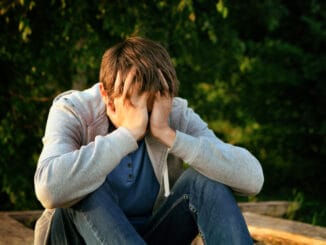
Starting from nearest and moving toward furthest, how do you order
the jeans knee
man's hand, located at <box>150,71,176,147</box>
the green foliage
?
1. the jeans knee
2. man's hand, located at <box>150,71,176,147</box>
3. the green foliage

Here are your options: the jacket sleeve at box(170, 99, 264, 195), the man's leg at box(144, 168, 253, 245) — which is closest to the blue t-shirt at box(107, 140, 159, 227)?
the man's leg at box(144, 168, 253, 245)

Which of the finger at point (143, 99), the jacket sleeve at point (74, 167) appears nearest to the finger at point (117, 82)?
the finger at point (143, 99)

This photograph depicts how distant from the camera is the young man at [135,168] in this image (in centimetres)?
251

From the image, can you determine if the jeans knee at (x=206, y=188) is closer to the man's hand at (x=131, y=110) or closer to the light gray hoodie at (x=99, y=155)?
the light gray hoodie at (x=99, y=155)

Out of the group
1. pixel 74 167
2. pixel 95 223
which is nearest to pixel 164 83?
pixel 74 167

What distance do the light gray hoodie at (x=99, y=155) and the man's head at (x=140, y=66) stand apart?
0.18 metres

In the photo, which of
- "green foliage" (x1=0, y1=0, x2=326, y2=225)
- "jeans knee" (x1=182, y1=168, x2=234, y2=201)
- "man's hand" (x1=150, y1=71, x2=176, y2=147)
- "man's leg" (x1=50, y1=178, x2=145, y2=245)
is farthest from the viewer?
"green foliage" (x1=0, y1=0, x2=326, y2=225)

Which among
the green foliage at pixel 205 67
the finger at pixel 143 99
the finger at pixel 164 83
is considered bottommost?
the green foliage at pixel 205 67

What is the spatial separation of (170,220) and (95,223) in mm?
407

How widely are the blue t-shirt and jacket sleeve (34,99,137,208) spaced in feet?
0.84

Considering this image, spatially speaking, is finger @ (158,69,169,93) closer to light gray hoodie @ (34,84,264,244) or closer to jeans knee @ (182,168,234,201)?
light gray hoodie @ (34,84,264,244)

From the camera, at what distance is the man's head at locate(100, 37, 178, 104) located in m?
2.73

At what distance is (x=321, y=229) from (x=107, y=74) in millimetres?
1737

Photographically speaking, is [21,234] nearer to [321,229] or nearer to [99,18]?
[321,229]
